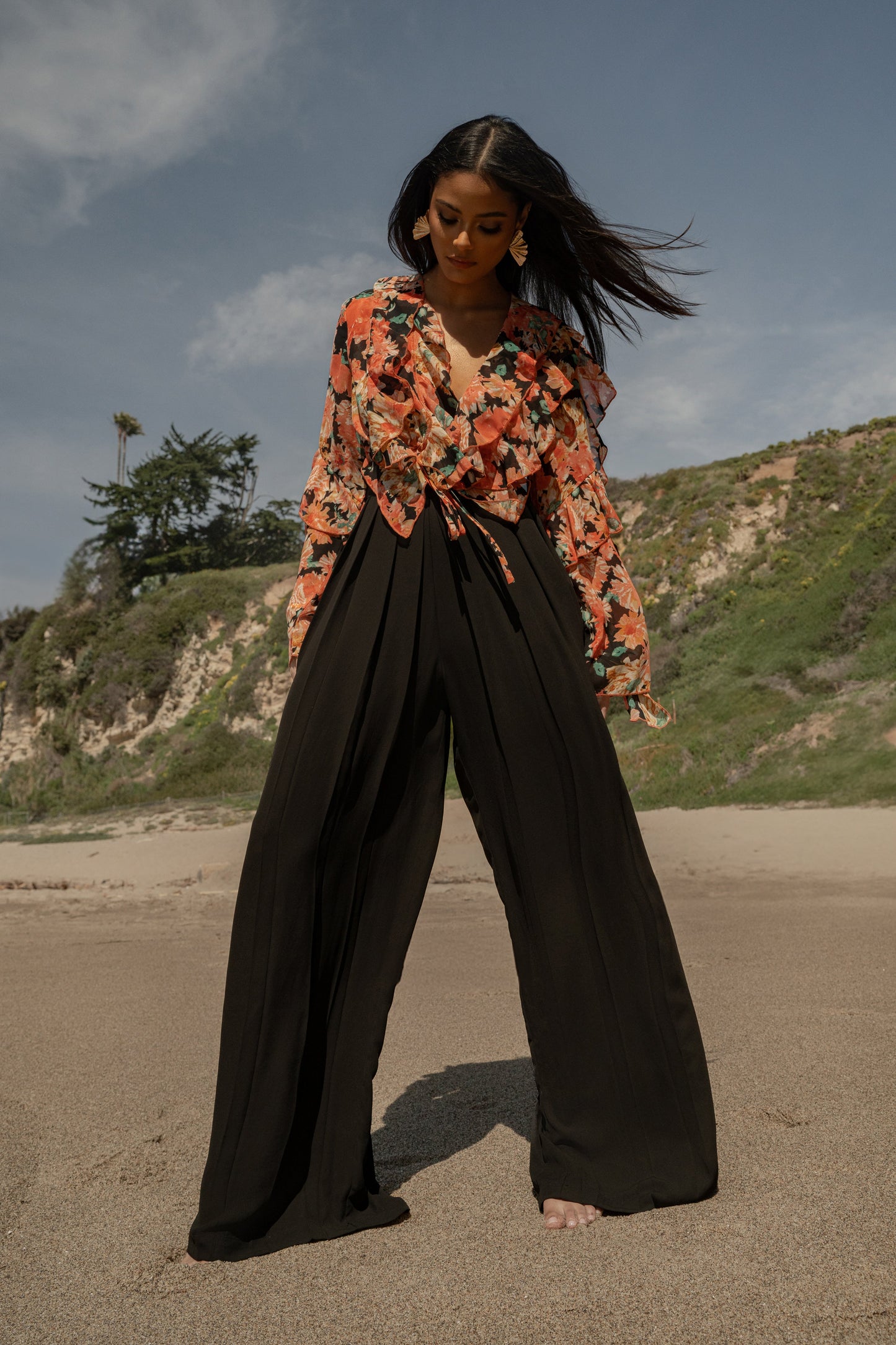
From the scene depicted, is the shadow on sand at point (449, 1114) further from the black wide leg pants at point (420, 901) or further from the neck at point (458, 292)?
the neck at point (458, 292)

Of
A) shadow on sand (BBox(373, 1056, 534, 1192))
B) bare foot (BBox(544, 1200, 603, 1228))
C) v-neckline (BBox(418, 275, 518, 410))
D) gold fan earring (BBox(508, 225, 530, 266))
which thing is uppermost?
gold fan earring (BBox(508, 225, 530, 266))

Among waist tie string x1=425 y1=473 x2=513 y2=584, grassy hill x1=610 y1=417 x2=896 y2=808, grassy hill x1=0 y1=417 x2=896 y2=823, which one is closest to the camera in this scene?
waist tie string x1=425 y1=473 x2=513 y2=584

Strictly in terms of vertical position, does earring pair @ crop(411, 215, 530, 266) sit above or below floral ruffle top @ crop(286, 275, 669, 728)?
above

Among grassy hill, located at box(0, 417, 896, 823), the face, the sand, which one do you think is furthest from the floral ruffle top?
grassy hill, located at box(0, 417, 896, 823)

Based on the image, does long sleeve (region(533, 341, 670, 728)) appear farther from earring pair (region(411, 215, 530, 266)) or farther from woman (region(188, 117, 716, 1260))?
earring pair (region(411, 215, 530, 266))

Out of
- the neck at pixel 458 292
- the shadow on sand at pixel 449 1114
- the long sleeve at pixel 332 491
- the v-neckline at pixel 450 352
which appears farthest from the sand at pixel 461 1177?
the neck at pixel 458 292

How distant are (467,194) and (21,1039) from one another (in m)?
2.57

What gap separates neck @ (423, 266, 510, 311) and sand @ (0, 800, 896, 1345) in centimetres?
181

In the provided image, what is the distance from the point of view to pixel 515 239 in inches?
85.0

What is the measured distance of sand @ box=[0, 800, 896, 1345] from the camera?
142 cm

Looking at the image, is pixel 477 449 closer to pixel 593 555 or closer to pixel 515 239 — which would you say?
pixel 593 555

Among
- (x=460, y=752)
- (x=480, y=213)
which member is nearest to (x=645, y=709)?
(x=460, y=752)

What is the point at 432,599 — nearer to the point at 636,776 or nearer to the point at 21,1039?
the point at 21,1039

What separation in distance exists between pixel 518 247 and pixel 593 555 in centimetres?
68
